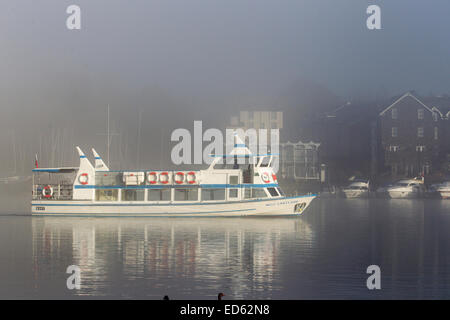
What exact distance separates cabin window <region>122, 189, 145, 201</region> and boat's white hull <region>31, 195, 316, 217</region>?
0.79 meters

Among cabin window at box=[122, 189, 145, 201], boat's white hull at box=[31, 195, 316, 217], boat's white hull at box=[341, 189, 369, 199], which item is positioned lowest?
boat's white hull at box=[341, 189, 369, 199]

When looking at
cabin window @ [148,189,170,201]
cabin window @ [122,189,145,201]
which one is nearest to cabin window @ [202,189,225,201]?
cabin window @ [148,189,170,201]

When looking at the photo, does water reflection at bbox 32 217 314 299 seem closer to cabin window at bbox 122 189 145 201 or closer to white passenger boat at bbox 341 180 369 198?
cabin window at bbox 122 189 145 201

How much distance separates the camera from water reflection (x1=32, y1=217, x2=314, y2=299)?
3594cm

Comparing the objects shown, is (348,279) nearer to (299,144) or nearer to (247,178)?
(247,178)

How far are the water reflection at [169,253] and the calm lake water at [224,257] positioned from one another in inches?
2.4

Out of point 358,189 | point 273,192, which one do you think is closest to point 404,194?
point 358,189

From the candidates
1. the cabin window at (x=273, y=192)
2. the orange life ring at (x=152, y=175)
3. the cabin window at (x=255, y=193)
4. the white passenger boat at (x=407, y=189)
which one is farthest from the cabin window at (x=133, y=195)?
the white passenger boat at (x=407, y=189)

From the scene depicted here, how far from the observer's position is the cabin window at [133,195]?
77000mm

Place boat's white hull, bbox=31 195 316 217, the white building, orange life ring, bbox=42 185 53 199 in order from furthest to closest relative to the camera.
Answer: the white building
orange life ring, bbox=42 185 53 199
boat's white hull, bbox=31 195 316 217

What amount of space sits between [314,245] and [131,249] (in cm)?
1376

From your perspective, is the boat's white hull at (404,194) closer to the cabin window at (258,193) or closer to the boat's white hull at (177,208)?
the boat's white hull at (177,208)

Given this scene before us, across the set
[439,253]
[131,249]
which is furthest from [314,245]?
[131,249]

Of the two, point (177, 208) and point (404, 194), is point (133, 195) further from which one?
point (404, 194)
